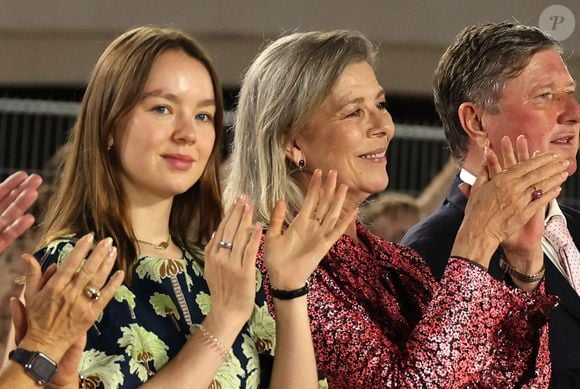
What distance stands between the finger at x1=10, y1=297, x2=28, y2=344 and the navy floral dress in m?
0.22

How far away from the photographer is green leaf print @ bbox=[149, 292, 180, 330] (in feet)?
8.98

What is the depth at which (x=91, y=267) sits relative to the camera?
2.32 m

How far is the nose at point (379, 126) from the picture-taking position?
323 cm

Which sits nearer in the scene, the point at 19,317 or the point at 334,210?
the point at 19,317

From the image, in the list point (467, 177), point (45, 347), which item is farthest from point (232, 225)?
point (467, 177)

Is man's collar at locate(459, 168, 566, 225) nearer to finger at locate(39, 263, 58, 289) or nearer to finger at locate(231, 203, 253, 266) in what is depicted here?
finger at locate(231, 203, 253, 266)

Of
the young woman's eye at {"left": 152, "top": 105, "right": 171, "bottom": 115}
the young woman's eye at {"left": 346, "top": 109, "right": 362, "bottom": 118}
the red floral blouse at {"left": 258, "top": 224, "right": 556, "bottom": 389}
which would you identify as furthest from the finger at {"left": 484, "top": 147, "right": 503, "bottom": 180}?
the young woman's eye at {"left": 152, "top": 105, "right": 171, "bottom": 115}

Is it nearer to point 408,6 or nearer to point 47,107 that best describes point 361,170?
point 47,107

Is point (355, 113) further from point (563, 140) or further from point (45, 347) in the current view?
point (45, 347)

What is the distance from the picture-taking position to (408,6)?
28.3 ft

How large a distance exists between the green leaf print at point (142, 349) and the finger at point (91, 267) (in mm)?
339

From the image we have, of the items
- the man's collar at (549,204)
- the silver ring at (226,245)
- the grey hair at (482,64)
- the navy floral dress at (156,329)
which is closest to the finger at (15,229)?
the navy floral dress at (156,329)

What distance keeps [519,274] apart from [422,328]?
0.41 metres

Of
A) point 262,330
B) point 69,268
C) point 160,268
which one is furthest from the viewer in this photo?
point 262,330
